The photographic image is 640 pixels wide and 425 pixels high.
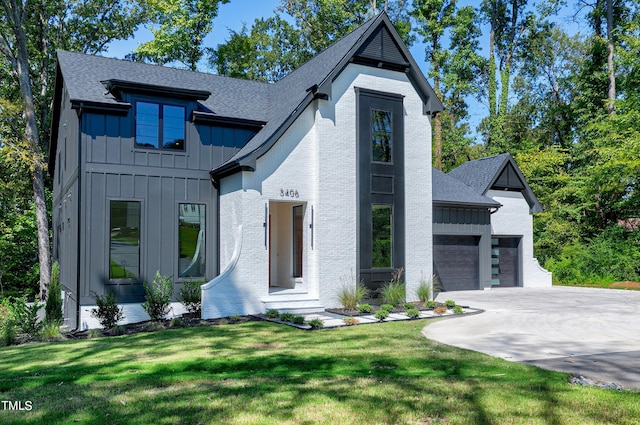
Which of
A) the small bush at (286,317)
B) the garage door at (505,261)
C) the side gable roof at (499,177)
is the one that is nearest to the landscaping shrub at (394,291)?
the small bush at (286,317)

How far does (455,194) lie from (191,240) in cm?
1128

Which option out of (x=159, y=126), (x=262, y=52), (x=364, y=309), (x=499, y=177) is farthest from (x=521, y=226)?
(x=262, y=52)

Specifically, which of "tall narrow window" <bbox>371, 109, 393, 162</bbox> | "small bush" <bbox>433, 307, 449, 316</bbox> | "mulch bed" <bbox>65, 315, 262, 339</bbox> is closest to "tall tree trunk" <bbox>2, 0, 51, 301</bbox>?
"mulch bed" <bbox>65, 315, 262, 339</bbox>

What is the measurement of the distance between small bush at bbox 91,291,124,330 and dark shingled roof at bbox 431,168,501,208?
488 inches

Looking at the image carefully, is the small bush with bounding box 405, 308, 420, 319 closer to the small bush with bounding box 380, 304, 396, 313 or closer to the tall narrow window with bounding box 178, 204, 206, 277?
the small bush with bounding box 380, 304, 396, 313

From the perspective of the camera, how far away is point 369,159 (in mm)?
16422

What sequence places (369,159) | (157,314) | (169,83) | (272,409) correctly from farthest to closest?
1. (169,83)
2. (369,159)
3. (157,314)
4. (272,409)

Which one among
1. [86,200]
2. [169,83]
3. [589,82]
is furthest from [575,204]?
[86,200]

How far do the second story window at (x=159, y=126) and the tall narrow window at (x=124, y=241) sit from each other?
6.39 feet

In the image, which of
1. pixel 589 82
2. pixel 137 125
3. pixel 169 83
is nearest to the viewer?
pixel 137 125

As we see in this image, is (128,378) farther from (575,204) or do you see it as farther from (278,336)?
(575,204)

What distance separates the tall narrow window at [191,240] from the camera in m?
15.8

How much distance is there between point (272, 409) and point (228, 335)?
18.7 feet

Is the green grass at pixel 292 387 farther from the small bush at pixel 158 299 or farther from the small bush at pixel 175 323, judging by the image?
the small bush at pixel 158 299
